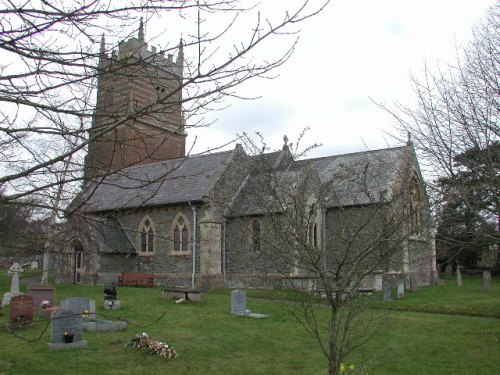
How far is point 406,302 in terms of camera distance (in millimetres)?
18844

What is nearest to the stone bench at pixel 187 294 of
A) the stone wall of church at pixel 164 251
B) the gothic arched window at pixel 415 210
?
the stone wall of church at pixel 164 251

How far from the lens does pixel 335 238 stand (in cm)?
812

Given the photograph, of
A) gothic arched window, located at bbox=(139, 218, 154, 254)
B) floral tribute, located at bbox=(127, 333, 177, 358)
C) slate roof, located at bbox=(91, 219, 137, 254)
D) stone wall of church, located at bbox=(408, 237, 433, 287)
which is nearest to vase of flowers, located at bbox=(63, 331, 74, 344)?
floral tribute, located at bbox=(127, 333, 177, 358)

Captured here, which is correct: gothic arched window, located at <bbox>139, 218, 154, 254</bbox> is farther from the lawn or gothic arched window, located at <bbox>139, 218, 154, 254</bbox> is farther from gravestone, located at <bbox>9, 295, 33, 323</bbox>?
gravestone, located at <bbox>9, 295, 33, 323</bbox>

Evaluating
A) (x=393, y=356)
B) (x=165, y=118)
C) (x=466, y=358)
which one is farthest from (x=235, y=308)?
(x=165, y=118)

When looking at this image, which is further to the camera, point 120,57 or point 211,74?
point 120,57

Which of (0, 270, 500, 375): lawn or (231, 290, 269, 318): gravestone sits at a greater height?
(231, 290, 269, 318): gravestone

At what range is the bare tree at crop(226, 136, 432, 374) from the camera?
617cm

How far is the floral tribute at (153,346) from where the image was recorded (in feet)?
32.8

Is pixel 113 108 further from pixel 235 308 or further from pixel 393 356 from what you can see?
pixel 235 308

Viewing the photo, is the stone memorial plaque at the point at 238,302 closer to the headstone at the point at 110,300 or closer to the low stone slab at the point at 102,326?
the headstone at the point at 110,300

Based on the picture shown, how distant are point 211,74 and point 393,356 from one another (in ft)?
28.9

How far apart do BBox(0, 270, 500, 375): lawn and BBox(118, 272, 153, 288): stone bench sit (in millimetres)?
7616

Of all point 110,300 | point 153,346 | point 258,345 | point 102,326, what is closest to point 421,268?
point 110,300
